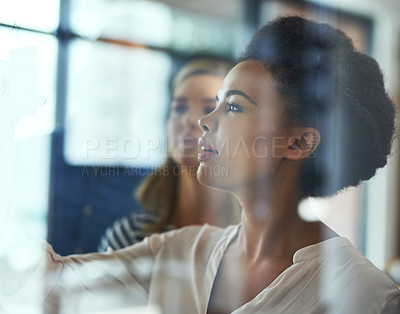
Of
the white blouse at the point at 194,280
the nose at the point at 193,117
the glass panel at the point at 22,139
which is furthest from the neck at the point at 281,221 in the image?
the glass panel at the point at 22,139

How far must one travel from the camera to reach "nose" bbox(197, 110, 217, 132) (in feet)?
1.87

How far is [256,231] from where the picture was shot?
0.57 m

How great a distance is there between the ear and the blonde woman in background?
9cm

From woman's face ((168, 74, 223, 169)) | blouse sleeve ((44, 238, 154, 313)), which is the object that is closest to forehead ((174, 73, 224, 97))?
woman's face ((168, 74, 223, 169))

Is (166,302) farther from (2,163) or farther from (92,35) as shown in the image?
(92,35)

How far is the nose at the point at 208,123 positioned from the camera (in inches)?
22.5

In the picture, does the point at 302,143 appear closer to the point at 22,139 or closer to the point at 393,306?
the point at 393,306

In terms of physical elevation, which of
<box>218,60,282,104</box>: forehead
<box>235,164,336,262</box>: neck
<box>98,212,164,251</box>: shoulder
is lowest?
<box>98,212,164,251</box>: shoulder

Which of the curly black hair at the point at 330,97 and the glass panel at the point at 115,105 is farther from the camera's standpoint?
the glass panel at the point at 115,105

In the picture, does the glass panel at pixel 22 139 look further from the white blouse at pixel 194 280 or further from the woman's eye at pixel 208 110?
the woman's eye at pixel 208 110

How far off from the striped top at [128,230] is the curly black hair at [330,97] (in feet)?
0.84

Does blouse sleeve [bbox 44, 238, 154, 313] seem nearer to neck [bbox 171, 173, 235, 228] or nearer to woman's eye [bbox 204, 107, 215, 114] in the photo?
neck [bbox 171, 173, 235, 228]

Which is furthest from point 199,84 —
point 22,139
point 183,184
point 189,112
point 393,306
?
point 393,306

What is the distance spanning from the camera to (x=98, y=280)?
0.63m
